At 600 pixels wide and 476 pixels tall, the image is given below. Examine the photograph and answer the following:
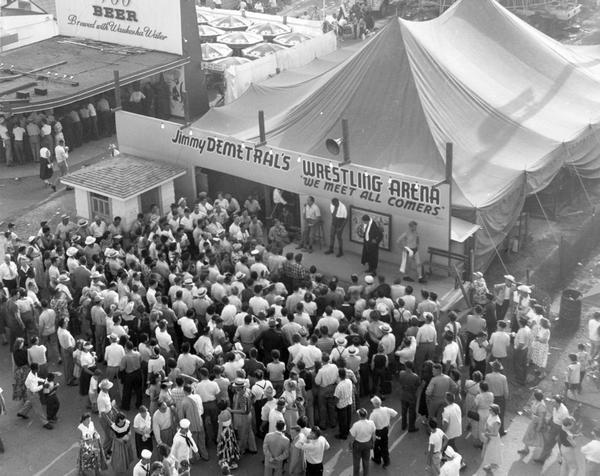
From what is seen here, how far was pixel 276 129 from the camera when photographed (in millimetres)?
20188

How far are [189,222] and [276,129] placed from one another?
10.5 ft

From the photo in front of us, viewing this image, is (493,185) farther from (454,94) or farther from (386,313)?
(386,313)

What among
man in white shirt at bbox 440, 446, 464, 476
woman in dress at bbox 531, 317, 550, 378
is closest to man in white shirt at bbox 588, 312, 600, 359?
woman in dress at bbox 531, 317, 550, 378

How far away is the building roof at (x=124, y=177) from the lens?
774 inches

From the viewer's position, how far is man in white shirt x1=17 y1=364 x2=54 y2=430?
44.2 ft

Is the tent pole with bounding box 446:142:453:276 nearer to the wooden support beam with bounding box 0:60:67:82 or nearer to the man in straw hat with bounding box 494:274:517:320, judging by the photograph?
the man in straw hat with bounding box 494:274:517:320

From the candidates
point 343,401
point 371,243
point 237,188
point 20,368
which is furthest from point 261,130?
point 343,401

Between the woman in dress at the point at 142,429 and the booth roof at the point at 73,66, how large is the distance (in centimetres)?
1325

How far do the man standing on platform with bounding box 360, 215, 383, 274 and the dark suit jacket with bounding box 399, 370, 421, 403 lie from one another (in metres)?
4.62

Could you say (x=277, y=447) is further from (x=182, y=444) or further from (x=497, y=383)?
(x=497, y=383)

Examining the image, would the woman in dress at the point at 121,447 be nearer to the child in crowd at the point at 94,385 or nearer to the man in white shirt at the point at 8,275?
the child in crowd at the point at 94,385

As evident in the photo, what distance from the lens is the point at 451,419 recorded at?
12.3 meters

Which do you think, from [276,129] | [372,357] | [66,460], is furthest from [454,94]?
[66,460]

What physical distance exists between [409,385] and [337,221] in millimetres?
5886
